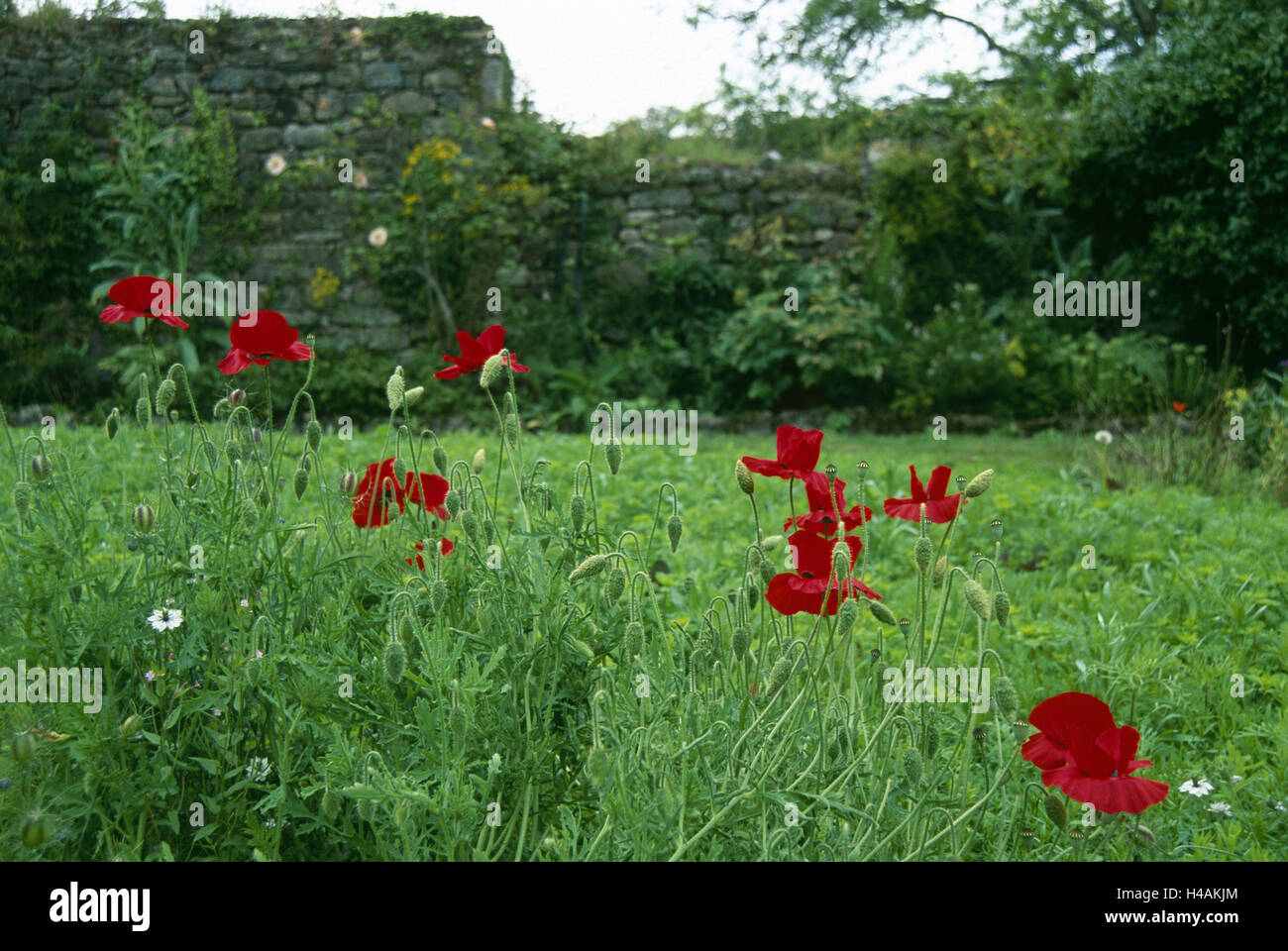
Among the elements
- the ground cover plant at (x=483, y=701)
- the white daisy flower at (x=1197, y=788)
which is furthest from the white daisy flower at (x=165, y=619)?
the white daisy flower at (x=1197, y=788)

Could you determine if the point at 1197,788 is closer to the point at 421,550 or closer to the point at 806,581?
the point at 806,581

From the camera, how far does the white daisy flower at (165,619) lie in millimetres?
1470

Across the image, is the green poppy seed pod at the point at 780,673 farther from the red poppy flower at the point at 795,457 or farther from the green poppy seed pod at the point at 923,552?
the red poppy flower at the point at 795,457

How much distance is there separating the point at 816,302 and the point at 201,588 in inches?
292

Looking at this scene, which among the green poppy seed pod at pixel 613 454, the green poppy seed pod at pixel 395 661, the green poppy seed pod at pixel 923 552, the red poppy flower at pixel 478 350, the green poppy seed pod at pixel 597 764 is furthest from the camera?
the red poppy flower at pixel 478 350

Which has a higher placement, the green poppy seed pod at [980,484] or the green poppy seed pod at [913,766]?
the green poppy seed pod at [980,484]

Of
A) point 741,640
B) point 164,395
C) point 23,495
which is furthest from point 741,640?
point 23,495

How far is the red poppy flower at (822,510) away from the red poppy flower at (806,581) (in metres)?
0.06

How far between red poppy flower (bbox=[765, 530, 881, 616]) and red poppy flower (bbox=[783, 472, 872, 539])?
0.21 feet

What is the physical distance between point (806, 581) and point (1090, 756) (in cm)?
47

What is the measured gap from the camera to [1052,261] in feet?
29.4

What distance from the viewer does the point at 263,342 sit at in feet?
5.57
